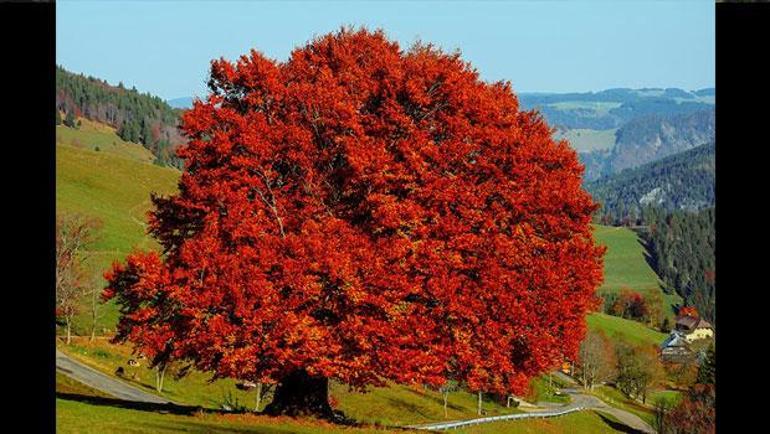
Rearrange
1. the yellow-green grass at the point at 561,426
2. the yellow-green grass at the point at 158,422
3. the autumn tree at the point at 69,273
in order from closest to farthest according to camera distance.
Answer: the yellow-green grass at the point at 158,422, the yellow-green grass at the point at 561,426, the autumn tree at the point at 69,273

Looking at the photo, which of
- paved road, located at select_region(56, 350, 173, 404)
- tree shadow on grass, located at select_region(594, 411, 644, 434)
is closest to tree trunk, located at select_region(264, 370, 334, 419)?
paved road, located at select_region(56, 350, 173, 404)

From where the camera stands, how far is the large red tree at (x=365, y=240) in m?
39.6

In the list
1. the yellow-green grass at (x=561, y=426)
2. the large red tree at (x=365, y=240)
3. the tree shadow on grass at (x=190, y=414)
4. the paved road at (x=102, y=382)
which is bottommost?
the yellow-green grass at (x=561, y=426)

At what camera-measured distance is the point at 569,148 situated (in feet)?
153

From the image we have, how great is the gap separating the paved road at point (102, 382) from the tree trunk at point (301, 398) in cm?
4034

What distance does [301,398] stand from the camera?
147 ft

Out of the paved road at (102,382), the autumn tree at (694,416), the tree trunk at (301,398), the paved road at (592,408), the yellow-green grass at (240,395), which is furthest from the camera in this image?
the paved road at (592,408)

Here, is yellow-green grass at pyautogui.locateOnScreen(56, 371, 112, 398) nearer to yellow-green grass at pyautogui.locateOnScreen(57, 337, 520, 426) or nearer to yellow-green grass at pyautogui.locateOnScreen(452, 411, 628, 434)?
yellow-green grass at pyautogui.locateOnScreen(57, 337, 520, 426)

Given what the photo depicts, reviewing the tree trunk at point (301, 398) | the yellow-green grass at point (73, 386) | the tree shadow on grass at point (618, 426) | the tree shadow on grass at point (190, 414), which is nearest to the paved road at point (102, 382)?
the yellow-green grass at point (73, 386)

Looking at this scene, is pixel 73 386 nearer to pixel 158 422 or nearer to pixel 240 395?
pixel 240 395

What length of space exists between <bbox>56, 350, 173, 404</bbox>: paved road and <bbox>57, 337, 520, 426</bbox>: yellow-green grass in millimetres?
2334

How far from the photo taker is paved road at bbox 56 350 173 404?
280ft

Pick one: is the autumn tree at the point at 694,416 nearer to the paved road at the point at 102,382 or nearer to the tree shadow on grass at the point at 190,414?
the paved road at the point at 102,382
